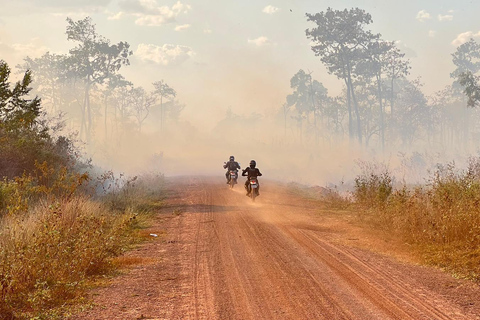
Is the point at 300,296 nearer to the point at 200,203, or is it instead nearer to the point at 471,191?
the point at 471,191

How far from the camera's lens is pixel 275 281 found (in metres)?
8.27

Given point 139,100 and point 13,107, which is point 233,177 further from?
point 139,100

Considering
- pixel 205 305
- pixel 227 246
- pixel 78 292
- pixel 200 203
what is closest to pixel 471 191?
pixel 227 246

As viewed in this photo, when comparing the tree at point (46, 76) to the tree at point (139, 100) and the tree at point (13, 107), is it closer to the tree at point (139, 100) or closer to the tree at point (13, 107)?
the tree at point (139, 100)

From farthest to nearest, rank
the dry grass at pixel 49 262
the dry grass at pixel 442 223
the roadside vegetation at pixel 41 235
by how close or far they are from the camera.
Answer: the dry grass at pixel 442 223
the roadside vegetation at pixel 41 235
the dry grass at pixel 49 262

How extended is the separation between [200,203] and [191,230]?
710 cm

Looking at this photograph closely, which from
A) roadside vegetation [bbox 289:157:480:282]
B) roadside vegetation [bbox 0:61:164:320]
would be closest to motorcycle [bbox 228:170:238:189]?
roadside vegetation [bbox 0:61:164:320]

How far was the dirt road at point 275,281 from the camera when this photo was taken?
22.0ft

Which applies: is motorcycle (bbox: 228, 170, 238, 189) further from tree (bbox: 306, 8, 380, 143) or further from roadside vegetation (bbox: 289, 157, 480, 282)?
tree (bbox: 306, 8, 380, 143)

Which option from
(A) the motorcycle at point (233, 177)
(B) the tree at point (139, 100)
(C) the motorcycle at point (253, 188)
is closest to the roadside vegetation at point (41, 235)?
(C) the motorcycle at point (253, 188)

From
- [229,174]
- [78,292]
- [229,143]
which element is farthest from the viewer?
[229,143]

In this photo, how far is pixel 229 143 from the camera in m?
92.3

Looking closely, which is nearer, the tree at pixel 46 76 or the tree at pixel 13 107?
the tree at pixel 13 107

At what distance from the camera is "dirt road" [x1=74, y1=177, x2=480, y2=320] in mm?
6711
